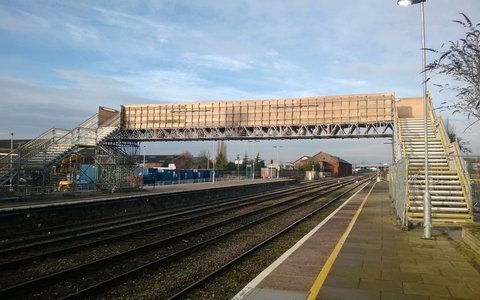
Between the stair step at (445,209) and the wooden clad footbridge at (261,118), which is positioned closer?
the stair step at (445,209)

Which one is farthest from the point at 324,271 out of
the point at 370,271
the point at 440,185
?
the point at 440,185

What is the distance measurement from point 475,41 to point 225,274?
6511 mm

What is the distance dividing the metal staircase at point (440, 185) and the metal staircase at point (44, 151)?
66.0ft

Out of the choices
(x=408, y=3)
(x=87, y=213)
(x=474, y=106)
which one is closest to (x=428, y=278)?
(x=474, y=106)

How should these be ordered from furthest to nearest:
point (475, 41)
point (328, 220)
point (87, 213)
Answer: point (87, 213) → point (328, 220) → point (475, 41)

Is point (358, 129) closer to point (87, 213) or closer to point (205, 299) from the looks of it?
point (87, 213)

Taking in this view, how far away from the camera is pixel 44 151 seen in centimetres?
2695

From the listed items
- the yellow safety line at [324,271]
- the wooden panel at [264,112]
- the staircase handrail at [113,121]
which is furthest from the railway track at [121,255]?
the staircase handrail at [113,121]

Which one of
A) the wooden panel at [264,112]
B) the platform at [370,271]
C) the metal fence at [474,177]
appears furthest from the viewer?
the wooden panel at [264,112]

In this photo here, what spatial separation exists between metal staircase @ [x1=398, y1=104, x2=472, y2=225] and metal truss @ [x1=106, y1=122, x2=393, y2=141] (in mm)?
19794

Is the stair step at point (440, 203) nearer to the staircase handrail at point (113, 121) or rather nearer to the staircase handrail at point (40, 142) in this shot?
the staircase handrail at point (40, 142)

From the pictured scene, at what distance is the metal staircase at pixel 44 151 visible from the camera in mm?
23016

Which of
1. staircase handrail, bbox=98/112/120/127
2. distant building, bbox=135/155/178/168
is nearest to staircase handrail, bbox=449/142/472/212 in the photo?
staircase handrail, bbox=98/112/120/127

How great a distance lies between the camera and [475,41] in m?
7.31
